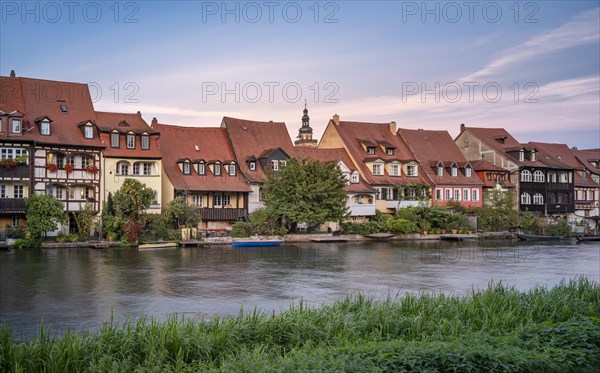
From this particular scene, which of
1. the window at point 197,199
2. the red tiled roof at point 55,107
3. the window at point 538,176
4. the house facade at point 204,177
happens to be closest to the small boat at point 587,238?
the window at point 538,176

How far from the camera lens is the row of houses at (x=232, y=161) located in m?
49.1

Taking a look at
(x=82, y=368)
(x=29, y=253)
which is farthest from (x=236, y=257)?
(x=82, y=368)

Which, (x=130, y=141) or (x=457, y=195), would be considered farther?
(x=457, y=195)

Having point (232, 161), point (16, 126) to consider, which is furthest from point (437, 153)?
point (16, 126)

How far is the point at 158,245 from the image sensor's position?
155 feet

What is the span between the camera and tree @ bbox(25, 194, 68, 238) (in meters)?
44.5

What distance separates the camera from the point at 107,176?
52031 millimetres

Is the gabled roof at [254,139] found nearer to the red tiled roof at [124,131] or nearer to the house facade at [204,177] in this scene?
the house facade at [204,177]

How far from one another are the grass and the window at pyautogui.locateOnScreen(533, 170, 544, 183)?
6484 centimetres

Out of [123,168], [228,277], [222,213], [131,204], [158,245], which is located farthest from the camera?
[222,213]

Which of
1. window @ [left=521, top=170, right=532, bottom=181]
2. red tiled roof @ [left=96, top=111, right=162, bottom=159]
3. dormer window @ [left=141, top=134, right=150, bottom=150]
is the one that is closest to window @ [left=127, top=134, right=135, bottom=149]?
red tiled roof @ [left=96, top=111, right=162, bottom=159]

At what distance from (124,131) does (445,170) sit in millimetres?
35815

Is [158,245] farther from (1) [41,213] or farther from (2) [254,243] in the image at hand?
(1) [41,213]

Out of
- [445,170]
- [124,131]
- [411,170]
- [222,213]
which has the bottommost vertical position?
[222,213]
